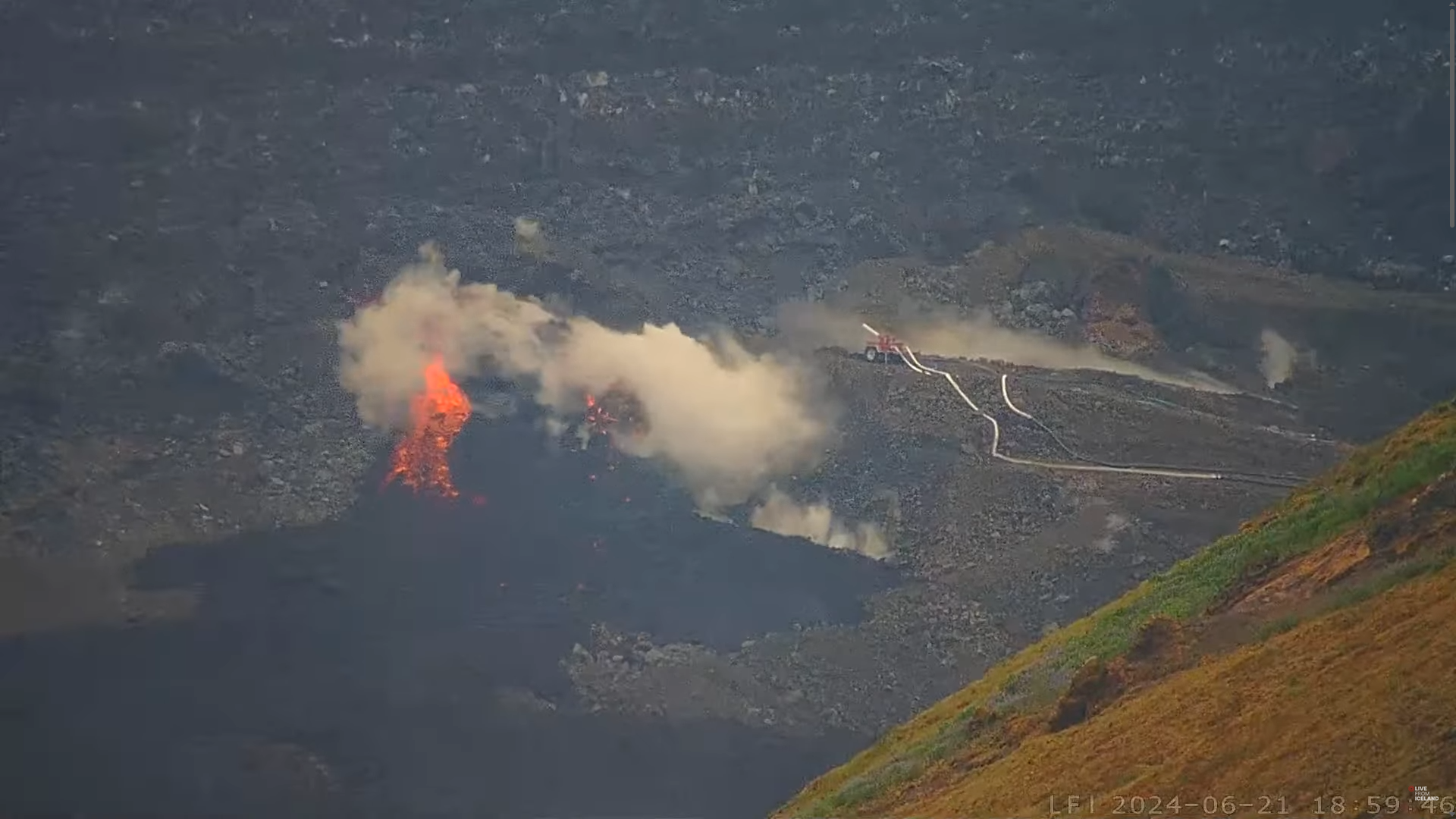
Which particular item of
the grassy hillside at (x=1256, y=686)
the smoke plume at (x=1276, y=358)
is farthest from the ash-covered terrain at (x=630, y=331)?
the grassy hillside at (x=1256, y=686)

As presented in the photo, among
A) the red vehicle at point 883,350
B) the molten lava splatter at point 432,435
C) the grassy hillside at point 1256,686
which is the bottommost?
the grassy hillside at point 1256,686

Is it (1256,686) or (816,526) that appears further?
(816,526)

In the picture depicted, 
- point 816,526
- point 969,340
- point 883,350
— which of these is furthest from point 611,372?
point 969,340

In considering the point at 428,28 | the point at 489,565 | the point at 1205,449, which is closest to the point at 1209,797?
the point at 489,565

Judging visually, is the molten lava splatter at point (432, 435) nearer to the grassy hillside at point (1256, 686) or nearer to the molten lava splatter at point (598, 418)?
the molten lava splatter at point (598, 418)

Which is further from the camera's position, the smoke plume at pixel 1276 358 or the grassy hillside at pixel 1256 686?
the smoke plume at pixel 1276 358

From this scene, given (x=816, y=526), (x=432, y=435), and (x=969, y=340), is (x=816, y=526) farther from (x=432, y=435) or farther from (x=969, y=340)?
(x=969, y=340)
